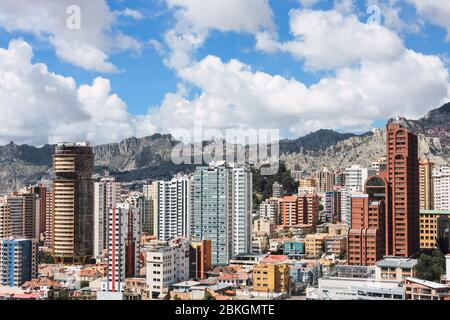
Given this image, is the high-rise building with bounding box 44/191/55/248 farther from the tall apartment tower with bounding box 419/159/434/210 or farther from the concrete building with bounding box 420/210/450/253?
the tall apartment tower with bounding box 419/159/434/210

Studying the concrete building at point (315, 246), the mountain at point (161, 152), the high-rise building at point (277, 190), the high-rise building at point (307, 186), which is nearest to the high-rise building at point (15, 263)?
the mountain at point (161, 152)

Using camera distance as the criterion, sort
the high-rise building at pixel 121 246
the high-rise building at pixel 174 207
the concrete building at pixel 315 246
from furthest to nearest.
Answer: the high-rise building at pixel 174 207, the concrete building at pixel 315 246, the high-rise building at pixel 121 246

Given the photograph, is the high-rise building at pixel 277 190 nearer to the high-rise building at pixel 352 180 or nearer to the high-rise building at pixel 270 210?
the high-rise building at pixel 270 210

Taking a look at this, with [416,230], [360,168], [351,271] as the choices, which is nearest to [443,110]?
[416,230]

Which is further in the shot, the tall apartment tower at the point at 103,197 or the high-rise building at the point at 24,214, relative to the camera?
the high-rise building at the point at 24,214

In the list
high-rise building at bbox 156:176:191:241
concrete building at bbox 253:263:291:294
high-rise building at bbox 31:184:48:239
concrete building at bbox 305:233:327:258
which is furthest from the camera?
high-rise building at bbox 31:184:48:239

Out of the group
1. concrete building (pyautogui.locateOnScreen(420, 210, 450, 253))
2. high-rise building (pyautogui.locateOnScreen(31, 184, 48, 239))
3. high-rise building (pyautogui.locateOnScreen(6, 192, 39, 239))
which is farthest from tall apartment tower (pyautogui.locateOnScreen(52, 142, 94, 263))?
concrete building (pyautogui.locateOnScreen(420, 210, 450, 253))
